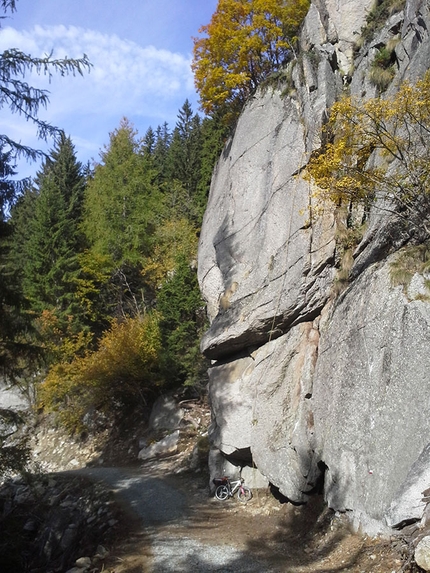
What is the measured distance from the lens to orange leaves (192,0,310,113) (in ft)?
→ 63.1

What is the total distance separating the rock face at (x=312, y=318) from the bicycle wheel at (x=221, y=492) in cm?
82

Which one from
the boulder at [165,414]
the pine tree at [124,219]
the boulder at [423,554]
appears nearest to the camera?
the boulder at [423,554]

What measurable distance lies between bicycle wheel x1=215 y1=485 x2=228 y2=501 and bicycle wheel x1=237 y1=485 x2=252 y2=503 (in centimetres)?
37

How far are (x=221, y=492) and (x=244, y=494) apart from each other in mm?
747

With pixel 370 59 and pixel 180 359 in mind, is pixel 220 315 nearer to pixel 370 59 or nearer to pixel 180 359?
pixel 180 359

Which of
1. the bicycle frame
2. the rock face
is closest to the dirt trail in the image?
the bicycle frame

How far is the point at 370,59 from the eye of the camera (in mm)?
14438

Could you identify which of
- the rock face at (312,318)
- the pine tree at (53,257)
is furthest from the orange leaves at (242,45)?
the pine tree at (53,257)

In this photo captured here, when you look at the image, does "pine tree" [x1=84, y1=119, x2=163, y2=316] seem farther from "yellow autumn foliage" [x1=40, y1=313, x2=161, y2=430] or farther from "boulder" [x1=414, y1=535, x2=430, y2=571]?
"boulder" [x1=414, y1=535, x2=430, y2=571]

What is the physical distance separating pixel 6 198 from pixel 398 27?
12.0 m

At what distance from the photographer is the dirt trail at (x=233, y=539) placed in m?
8.10

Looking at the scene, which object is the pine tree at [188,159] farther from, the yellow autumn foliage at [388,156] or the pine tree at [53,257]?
the yellow autumn foliage at [388,156]

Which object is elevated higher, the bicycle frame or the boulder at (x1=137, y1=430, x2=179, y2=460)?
the boulder at (x1=137, y1=430, x2=179, y2=460)

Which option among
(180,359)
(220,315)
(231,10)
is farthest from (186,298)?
(231,10)
